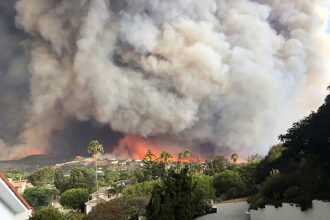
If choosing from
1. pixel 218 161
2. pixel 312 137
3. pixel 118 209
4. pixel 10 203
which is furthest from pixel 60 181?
pixel 10 203

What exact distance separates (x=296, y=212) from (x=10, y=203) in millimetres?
10543

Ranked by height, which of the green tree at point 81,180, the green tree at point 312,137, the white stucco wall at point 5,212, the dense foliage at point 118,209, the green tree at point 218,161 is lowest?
the white stucco wall at point 5,212

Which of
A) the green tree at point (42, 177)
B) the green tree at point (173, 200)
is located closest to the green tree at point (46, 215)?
the green tree at point (173, 200)

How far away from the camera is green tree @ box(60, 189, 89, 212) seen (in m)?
57.5

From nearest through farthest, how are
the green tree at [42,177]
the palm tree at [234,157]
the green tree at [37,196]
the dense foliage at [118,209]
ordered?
the dense foliage at [118,209], the green tree at [37,196], the green tree at [42,177], the palm tree at [234,157]

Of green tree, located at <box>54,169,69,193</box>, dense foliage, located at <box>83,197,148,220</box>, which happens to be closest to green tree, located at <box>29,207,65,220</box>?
dense foliage, located at <box>83,197,148,220</box>

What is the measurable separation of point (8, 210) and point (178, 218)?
7561mm

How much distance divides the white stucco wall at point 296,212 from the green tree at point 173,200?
427 cm

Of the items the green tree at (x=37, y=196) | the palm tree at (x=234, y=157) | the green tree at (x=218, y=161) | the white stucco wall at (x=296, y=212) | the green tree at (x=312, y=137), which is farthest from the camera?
the palm tree at (x=234, y=157)

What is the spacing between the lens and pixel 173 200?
38.5ft

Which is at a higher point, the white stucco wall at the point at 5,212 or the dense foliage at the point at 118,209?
the dense foliage at the point at 118,209

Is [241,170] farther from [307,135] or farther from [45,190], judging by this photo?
[307,135]

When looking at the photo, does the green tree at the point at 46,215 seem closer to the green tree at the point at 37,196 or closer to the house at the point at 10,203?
the house at the point at 10,203

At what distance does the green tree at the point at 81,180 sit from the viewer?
75475 mm
